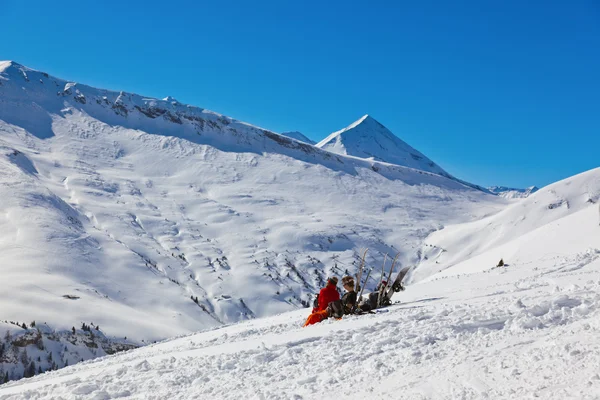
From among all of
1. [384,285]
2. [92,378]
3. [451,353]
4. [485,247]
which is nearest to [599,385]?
[451,353]

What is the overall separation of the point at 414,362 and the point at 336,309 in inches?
291

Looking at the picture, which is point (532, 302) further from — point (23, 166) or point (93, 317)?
point (23, 166)

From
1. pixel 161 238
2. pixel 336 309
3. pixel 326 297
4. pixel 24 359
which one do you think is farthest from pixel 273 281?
pixel 336 309

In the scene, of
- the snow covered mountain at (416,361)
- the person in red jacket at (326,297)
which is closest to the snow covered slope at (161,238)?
the person in red jacket at (326,297)

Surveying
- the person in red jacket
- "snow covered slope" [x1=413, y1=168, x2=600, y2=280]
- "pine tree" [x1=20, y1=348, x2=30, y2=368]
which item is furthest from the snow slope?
"snow covered slope" [x1=413, y1=168, x2=600, y2=280]

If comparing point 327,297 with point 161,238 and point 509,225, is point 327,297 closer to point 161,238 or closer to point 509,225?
point 161,238

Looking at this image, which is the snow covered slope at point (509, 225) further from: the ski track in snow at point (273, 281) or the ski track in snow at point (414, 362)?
the ski track in snow at point (414, 362)

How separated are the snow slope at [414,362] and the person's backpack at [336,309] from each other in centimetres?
194

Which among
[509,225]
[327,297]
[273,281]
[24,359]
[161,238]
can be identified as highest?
[161,238]

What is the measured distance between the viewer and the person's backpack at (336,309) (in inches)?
602

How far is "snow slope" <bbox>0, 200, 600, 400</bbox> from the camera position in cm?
648

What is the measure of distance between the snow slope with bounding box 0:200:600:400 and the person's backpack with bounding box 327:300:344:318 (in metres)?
1.94

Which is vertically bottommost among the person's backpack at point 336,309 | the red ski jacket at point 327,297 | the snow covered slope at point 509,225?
the person's backpack at point 336,309

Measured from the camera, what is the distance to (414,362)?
8039 millimetres
